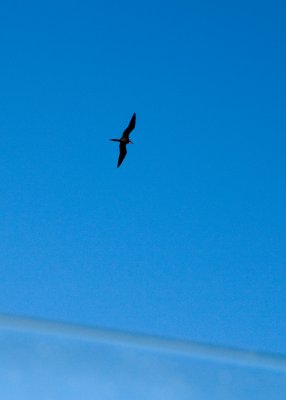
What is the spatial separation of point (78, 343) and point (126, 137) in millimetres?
1364

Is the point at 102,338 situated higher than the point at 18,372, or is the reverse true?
the point at 102,338

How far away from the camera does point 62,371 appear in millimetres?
1829

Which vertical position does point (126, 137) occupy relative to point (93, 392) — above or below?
above

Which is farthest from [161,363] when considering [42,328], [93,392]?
[42,328]

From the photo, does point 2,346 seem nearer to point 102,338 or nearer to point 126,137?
point 102,338

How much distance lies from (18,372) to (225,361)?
1.73ft

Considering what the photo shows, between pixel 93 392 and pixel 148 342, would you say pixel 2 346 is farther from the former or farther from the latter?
pixel 148 342

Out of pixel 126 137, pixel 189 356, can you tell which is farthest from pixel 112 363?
pixel 126 137

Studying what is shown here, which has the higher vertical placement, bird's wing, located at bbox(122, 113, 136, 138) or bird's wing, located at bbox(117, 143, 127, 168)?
bird's wing, located at bbox(122, 113, 136, 138)

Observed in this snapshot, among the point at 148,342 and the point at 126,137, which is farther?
the point at 126,137

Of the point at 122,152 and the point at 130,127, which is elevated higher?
the point at 130,127

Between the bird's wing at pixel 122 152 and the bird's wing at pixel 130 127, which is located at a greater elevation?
the bird's wing at pixel 130 127

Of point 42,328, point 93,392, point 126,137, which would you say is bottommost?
point 93,392

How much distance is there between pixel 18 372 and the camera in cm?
181
